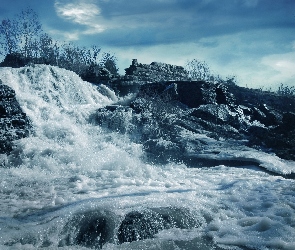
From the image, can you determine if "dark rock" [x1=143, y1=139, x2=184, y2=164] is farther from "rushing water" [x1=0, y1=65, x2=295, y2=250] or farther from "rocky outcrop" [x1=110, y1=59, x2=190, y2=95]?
"rocky outcrop" [x1=110, y1=59, x2=190, y2=95]

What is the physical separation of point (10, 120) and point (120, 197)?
21.7ft

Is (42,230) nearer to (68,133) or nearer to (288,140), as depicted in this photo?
(68,133)

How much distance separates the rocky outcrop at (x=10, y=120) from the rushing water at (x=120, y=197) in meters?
0.37

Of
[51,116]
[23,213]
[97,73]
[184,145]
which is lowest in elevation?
[23,213]

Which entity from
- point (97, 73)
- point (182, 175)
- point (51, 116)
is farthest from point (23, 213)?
point (97, 73)

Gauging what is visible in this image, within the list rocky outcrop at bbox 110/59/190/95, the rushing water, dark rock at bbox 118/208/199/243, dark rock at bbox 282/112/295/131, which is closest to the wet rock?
the rushing water

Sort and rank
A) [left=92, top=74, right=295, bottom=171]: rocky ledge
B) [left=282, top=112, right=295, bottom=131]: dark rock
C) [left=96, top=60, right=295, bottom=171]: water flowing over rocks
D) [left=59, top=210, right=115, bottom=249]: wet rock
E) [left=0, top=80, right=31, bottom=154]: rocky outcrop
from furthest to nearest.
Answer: [left=282, top=112, right=295, bottom=131]: dark rock → [left=96, top=60, right=295, bottom=171]: water flowing over rocks → [left=92, top=74, right=295, bottom=171]: rocky ledge → [left=0, top=80, right=31, bottom=154]: rocky outcrop → [left=59, top=210, right=115, bottom=249]: wet rock

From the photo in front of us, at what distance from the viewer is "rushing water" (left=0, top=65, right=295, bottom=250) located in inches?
137

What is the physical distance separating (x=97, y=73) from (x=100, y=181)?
59.0 feet

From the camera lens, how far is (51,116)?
42.3 ft

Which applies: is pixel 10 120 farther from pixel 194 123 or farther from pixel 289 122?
pixel 289 122

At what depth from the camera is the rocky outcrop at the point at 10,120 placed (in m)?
9.06

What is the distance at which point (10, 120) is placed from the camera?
9492 mm

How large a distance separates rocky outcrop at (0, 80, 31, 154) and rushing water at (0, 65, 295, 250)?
0.37m
